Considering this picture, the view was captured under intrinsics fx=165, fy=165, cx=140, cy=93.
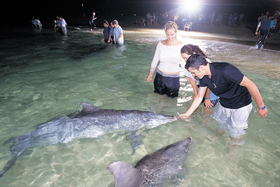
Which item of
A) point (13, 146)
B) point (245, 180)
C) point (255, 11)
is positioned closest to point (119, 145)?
point (13, 146)

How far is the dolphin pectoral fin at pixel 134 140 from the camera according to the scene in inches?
151

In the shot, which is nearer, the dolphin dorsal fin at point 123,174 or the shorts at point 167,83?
the dolphin dorsal fin at point 123,174

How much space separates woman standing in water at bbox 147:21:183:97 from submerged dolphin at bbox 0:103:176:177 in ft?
3.40

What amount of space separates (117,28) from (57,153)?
11257 mm

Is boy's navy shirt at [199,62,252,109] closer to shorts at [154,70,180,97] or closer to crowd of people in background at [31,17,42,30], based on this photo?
shorts at [154,70,180,97]

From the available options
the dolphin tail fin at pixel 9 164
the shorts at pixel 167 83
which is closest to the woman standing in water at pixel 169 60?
the shorts at pixel 167 83

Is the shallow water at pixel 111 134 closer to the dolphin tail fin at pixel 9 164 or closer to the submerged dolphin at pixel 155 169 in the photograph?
the dolphin tail fin at pixel 9 164

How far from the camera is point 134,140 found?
3.99m

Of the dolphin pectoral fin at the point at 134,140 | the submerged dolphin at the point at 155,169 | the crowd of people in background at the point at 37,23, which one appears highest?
the crowd of people in background at the point at 37,23

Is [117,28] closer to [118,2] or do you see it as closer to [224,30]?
[224,30]

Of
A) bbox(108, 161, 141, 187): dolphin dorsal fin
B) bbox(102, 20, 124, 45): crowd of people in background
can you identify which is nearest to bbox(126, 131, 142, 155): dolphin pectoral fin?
bbox(108, 161, 141, 187): dolphin dorsal fin

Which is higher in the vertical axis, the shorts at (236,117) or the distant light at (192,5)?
the distant light at (192,5)

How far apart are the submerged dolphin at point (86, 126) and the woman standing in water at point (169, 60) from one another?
1.04 meters

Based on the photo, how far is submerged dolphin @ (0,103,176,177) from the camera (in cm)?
379
